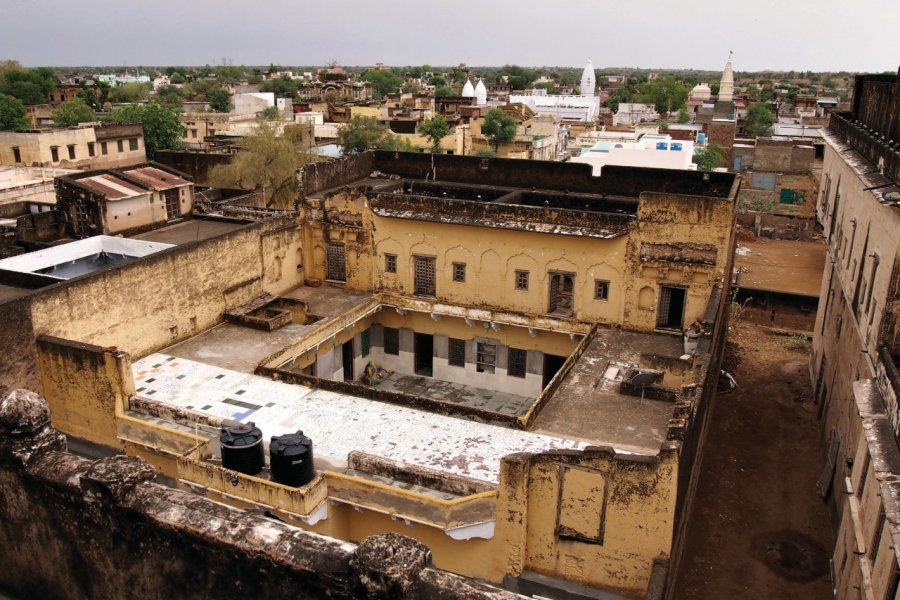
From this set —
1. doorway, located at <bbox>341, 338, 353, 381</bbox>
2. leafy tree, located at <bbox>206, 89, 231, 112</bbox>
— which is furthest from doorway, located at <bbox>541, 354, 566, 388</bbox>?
leafy tree, located at <bbox>206, 89, 231, 112</bbox>

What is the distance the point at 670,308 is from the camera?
877 inches

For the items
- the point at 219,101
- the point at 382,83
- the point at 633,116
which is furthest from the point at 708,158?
the point at 382,83

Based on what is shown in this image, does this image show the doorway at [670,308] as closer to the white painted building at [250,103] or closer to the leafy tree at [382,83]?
the white painted building at [250,103]

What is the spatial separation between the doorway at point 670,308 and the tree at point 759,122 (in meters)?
57.8

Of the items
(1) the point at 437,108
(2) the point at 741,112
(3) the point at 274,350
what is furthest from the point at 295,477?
(2) the point at 741,112

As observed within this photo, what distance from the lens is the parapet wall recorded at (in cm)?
505

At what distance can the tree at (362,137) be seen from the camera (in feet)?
170

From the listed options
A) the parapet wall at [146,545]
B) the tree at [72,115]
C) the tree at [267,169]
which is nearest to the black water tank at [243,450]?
the parapet wall at [146,545]

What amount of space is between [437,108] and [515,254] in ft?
231

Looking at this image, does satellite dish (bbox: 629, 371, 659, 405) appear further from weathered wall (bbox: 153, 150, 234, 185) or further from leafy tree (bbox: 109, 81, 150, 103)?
leafy tree (bbox: 109, 81, 150, 103)

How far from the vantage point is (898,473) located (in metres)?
10.7

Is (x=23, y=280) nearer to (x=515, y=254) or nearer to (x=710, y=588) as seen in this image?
(x=515, y=254)

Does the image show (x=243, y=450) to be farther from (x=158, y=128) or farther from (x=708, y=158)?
(x=708, y=158)

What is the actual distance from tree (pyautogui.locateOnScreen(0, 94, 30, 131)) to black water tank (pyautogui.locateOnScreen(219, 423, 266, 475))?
166 ft
